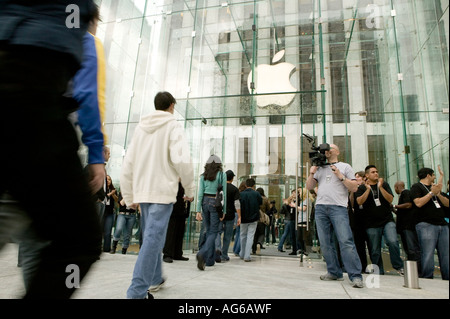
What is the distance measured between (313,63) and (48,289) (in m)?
8.83

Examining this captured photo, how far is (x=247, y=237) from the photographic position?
21.2ft

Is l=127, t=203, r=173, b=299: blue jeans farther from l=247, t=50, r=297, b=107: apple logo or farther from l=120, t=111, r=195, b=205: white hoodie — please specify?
l=247, t=50, r=297, b=107: apple logo

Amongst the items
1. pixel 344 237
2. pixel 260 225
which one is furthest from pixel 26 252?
pixel 260 225

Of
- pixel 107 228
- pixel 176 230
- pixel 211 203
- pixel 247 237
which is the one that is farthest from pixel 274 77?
pixel 107 228

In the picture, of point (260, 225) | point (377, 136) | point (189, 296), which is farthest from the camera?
point (260, 225)

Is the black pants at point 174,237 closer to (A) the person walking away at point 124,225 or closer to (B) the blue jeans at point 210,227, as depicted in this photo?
(B) the blue jeans at point 210,227

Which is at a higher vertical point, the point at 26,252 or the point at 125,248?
the point at 26,252

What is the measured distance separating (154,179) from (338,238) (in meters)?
2.52

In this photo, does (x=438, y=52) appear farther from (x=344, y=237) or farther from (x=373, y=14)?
(x=373, y=14)

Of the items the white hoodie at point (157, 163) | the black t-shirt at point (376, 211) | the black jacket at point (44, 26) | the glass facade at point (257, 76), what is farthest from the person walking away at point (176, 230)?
the black jacket at point (44, 26)

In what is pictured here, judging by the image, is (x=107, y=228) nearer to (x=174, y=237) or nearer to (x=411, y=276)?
(x=174, y=237)

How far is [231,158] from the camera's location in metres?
9.13

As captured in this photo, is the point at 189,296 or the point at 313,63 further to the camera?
the point at 313,63

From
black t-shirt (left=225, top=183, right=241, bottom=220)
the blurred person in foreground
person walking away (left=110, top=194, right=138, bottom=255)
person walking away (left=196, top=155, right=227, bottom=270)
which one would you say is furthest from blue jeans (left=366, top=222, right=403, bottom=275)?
the blurred person in foreground
